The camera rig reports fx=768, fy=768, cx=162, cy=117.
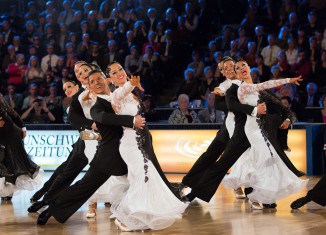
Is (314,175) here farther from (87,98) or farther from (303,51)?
(87,98)

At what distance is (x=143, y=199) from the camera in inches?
309

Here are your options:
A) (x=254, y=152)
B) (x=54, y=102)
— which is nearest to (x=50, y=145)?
(x=54, y=102)

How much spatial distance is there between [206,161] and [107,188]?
147 centimetres

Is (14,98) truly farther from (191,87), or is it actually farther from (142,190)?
(142,190)

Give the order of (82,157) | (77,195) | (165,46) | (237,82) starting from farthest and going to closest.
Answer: (165,46) → (237,82) → (82,157) → (77,195)

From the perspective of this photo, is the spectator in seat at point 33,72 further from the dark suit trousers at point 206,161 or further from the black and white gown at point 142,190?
the black and white gown at point 142,190

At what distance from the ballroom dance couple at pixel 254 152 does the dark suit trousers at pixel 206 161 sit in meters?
0.19

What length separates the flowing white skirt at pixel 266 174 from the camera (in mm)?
9328

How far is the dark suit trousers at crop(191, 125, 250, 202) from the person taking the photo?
31.4ft

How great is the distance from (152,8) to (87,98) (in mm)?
10599

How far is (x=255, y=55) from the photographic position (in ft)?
54.1

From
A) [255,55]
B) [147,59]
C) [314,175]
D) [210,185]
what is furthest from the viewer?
[147,59]

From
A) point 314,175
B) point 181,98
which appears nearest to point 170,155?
point 181,98

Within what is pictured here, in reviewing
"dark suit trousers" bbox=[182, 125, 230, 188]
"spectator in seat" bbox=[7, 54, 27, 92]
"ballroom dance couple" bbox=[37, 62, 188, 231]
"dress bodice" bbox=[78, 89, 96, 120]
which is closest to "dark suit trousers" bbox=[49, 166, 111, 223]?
"ballroom dance couple" bbox=[37, 62, 188, 231]
